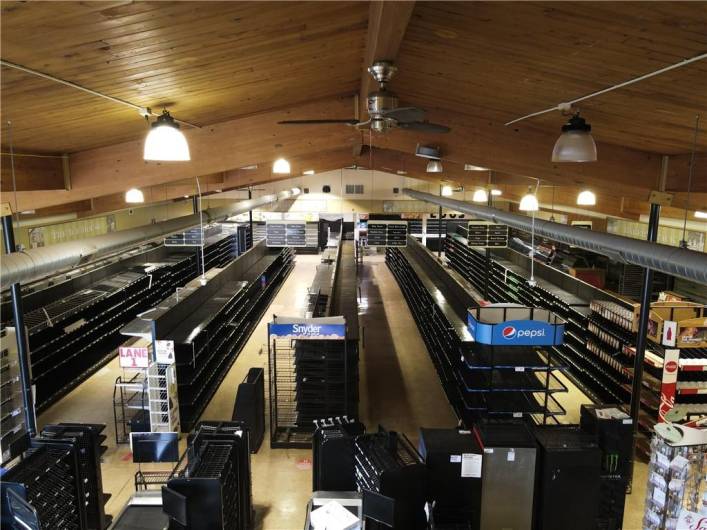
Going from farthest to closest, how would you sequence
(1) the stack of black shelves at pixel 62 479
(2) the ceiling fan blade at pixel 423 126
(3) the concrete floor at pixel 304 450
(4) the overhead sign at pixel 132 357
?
(4) the overhead sign at pixel 132 357, (3) the concrete floor at pixel 304 450, (2) the ceiling fan blade at pixel 423 126, (1) the stack of black shelves at pixel 62 479

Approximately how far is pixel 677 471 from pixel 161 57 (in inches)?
199

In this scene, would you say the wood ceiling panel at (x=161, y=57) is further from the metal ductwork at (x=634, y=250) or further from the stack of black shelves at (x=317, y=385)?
the stack of black shelves at (x=317, y=385)

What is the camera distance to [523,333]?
583 centimetres

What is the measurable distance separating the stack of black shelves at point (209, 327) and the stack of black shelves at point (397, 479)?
14.1 feet

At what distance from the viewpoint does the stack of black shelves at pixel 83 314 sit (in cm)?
843

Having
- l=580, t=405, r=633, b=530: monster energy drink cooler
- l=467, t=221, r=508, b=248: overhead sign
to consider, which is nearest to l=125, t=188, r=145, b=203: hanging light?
l=467, t=221, r=508, b=248: overhead sign

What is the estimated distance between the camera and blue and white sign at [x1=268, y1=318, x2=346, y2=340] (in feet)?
21.8

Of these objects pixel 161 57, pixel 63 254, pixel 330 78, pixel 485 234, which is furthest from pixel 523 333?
pixel 485 234

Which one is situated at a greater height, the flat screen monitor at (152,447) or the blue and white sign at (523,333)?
the blue and white sign at (523,333)

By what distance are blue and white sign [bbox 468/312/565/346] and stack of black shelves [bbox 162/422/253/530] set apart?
9.40 feet

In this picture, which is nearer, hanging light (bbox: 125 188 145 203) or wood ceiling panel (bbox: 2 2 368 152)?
wood ceiling panel (bbox: 2 2 368 152)

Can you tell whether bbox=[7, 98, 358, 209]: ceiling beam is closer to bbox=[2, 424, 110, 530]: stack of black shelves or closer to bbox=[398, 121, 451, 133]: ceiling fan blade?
bbox=[398, 121, 451, 133]: ceiling fan blade

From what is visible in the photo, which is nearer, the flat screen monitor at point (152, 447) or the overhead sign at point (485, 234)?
the flat screen monitor at point (152, 447)

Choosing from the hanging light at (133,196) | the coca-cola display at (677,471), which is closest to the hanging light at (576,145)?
the coca-cola display at (677,471)
